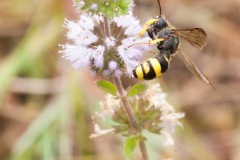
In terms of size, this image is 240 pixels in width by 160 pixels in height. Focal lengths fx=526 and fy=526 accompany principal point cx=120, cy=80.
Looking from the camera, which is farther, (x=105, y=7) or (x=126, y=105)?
(x=126, y=105)

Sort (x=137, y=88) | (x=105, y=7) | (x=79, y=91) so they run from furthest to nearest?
1. (x=79, y=91)
2. (x=137, y=88)
3. (x=105, y=7)

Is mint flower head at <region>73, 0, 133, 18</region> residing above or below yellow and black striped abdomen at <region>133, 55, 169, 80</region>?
above

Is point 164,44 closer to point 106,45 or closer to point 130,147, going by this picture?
point 106,45

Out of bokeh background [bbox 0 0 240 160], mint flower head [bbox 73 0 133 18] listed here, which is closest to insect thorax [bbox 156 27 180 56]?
mint flower head [bbox 73 0 133 18]

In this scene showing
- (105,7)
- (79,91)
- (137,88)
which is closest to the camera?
(105,7)

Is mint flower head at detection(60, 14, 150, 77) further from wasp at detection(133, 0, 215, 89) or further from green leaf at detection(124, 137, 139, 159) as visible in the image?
green leaf at detection(124, 137, 139, 159)

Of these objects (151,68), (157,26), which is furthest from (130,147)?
(157,26)

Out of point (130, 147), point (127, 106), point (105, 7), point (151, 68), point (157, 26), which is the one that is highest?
point (105, 7)
